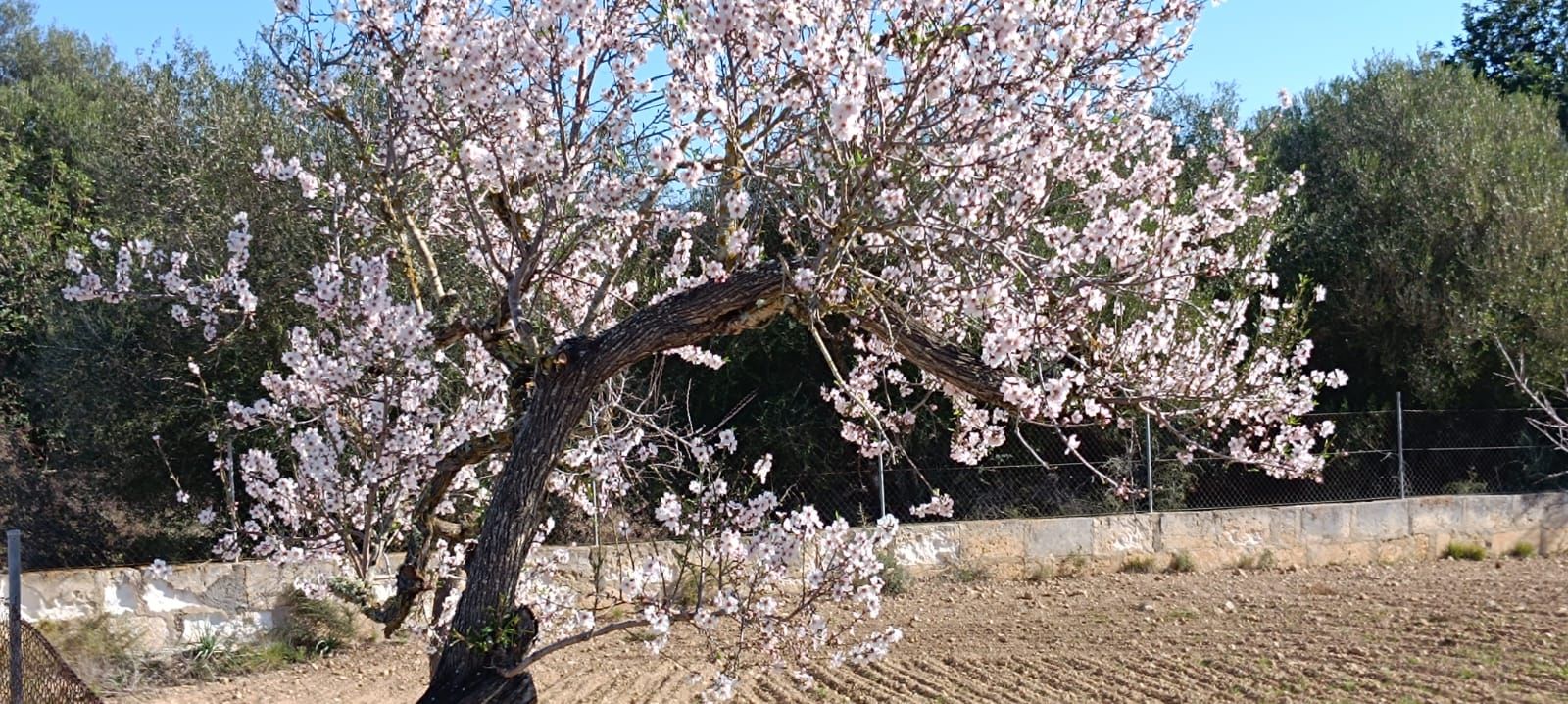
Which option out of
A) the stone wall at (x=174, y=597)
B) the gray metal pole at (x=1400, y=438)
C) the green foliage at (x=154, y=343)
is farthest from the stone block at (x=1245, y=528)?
the green foliage at (x=154, y=343)

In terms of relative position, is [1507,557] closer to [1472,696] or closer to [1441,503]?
[1441,503]

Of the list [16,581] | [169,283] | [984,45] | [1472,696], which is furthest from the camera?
[1472,696]

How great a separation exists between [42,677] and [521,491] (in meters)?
2.52

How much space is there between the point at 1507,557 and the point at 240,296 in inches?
424

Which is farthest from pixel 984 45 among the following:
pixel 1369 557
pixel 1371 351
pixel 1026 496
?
pixel 1371 351

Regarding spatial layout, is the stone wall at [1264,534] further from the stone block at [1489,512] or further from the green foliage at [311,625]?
the green foliage at [311,625]

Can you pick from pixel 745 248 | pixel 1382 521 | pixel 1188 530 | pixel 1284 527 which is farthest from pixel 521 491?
pixel 1382 521

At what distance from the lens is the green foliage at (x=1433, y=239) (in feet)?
37.4

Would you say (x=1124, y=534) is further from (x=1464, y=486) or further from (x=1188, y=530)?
(x=1464, y=486)

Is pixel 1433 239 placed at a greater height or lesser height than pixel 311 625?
greater

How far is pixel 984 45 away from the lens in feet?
11.8

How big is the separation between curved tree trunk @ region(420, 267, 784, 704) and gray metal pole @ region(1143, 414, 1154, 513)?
6.47 meters

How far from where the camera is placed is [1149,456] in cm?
1005

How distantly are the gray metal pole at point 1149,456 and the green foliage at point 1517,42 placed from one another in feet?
39.3
